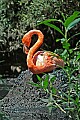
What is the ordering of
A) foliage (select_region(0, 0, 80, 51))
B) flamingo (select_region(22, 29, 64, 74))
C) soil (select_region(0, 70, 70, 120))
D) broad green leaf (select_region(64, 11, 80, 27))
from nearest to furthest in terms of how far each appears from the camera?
1. broad green leaf (select_region(64, 11, 80, 27))
2. soil (select_region(0, 70, 70, 120))
3. flamingo (select_region(22, 29, 64, 74))
4. foliage (select_region(0, 0, 80, 51))

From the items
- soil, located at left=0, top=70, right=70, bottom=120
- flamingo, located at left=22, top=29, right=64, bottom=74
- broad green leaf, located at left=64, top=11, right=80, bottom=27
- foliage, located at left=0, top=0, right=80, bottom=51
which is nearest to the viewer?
broad green leaf, located at left=64, top=11, right=80, bottom=27

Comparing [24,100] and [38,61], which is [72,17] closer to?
[24,100]

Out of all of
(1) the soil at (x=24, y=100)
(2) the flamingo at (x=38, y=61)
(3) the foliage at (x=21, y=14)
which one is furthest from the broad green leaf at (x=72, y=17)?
(3) the foliage at (x=21, y=14)

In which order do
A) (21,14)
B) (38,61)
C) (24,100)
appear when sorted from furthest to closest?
(21,14), (38,61), (24,100)

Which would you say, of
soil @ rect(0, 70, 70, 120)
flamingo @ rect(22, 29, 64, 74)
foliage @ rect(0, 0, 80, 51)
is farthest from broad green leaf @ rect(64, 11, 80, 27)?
foliage @ rect(0, 0, 80, 51)

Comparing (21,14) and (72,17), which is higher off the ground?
(21,14)

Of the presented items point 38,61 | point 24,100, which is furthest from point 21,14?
point 24,100

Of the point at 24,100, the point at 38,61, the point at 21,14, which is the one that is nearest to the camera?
the point at 24,100

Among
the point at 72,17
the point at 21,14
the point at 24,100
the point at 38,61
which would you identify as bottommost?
the point at 72,17

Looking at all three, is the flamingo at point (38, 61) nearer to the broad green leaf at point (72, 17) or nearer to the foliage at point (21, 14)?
the broad green leaf at point (72, 17)

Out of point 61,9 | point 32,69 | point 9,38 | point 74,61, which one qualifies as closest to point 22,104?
point 32,69

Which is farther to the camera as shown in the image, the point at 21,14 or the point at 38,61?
the point at 21,14

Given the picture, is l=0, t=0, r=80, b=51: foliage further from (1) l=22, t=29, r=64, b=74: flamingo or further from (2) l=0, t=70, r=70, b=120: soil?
(2) l=0, t=70, r=70, b=120: soil

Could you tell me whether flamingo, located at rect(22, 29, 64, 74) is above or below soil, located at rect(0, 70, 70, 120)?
above
